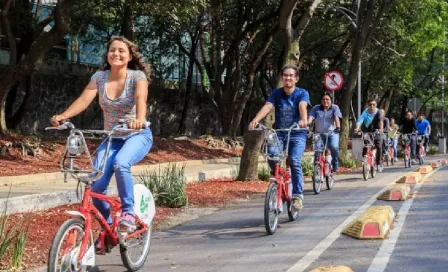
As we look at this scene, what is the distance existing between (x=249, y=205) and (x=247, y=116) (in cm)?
2508

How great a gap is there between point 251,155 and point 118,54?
890 cm

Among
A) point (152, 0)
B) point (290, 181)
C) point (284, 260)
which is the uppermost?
point (152, 0)

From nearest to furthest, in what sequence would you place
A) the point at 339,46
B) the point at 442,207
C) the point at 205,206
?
1. the point at 442,207
2. the point at 205,206
3. the point at 339,46

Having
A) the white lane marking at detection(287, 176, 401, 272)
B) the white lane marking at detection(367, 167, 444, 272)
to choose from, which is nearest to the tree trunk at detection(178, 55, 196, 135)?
the white lane marking at detection(367, 167, 444, 272)

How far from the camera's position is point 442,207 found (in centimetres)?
1053

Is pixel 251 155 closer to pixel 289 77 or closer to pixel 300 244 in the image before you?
pixel 289 77

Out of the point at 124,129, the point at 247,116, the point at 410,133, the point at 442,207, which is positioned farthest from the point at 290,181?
the point at 247,116

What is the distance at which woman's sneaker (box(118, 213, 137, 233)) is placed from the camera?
5.82 m

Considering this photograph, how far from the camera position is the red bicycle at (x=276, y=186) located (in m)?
8.17

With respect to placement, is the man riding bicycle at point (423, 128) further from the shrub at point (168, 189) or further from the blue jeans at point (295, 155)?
the blue jeans at point (295, 155)

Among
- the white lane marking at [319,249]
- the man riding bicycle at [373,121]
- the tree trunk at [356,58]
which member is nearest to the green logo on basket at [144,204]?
the white lane marking at [319,249]

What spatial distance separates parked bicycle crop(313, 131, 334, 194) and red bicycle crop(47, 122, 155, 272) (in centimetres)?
721

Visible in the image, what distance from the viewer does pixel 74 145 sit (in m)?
5.29

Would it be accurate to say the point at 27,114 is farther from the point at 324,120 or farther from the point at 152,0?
the point at 324,120
